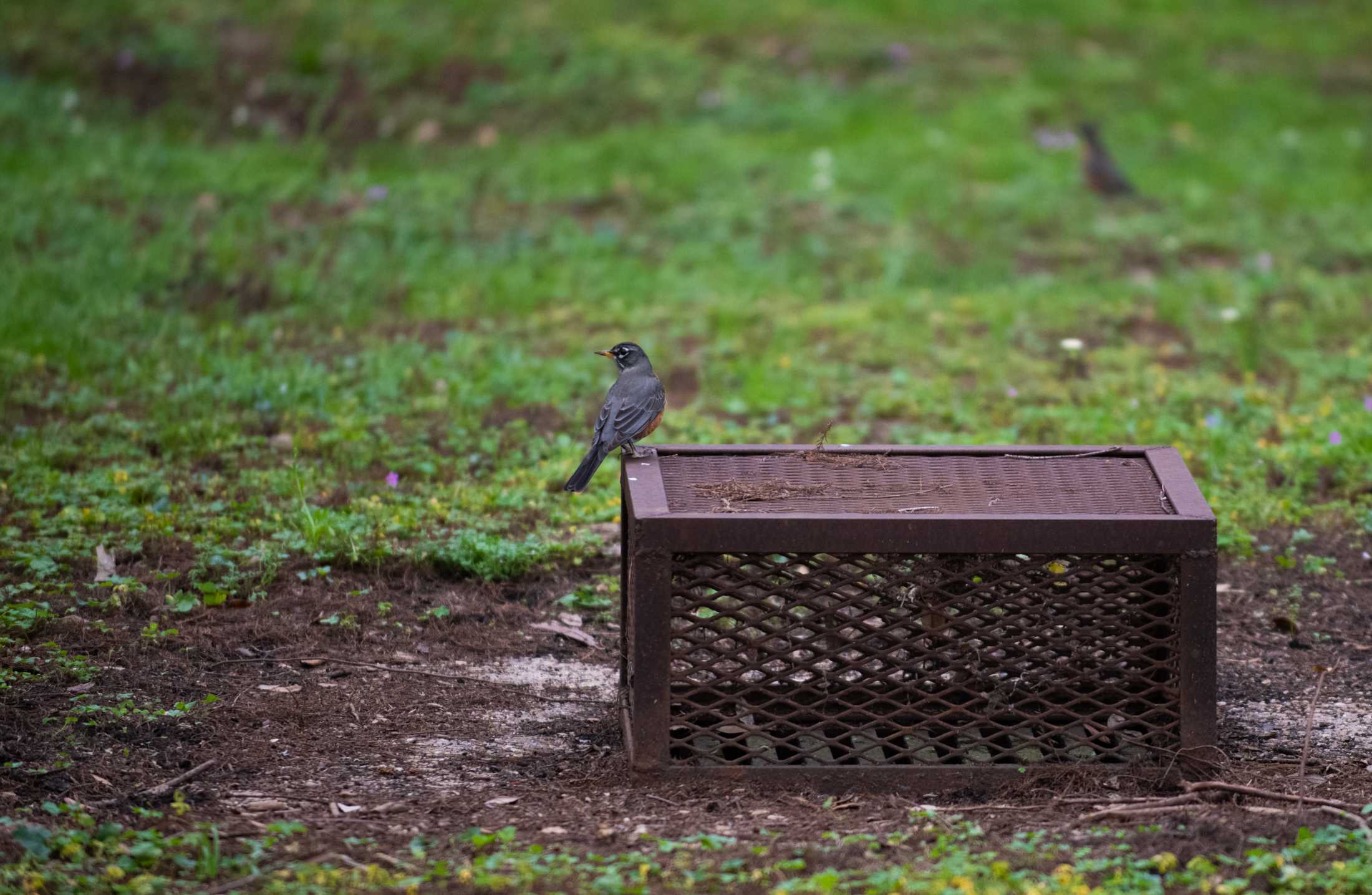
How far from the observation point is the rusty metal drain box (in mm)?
4086

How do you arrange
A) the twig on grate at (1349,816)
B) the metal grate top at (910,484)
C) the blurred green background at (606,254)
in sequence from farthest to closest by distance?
the blurred green background at (606,254), the metal grate top at (910,484), the twig on grate at (1349,816)

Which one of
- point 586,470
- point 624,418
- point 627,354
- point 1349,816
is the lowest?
point 1349,816

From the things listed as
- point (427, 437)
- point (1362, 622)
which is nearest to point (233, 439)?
point (427, 437)

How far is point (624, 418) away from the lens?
5.07 m

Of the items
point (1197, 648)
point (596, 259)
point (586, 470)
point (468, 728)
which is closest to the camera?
point (1197, 648)

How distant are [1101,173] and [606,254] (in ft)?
13.1

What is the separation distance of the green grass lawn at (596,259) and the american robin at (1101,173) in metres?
0.17

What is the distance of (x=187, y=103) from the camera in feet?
41.6

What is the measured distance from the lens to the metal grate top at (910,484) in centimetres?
424

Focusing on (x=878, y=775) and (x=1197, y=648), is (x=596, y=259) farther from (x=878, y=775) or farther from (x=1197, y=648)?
(x=1197, y=648)

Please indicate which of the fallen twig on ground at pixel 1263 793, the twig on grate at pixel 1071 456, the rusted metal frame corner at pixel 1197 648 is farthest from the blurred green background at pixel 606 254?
the fallen twig on ground at pixel 1263 793

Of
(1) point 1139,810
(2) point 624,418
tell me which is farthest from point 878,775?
(2) point 624,418

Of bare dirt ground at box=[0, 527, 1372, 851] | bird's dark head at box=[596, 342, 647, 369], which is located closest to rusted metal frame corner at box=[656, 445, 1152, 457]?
bare dirt ground at box=[0, 527, 1372, 851]

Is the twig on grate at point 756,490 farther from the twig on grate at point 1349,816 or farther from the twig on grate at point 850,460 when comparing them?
the twig on grate at point 1349,816
